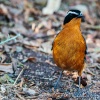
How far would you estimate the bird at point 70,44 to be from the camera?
5.58 meters

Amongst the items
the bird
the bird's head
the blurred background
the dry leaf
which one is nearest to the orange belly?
the bird

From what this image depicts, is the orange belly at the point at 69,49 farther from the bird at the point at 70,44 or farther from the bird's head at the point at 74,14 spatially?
the bird's head at the point at 74,14

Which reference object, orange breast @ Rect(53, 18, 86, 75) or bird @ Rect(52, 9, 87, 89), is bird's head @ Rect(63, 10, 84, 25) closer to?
bird @ Rect(52, 9, 87, 89)

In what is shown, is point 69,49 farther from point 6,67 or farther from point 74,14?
point 6,67

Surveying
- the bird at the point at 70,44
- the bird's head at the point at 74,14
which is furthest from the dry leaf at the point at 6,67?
the bird's head at the point at 74,14

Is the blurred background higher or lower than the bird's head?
lower

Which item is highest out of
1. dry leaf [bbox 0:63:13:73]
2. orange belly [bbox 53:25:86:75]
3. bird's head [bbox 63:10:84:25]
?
bird's head [bbox 63:10:84:25]

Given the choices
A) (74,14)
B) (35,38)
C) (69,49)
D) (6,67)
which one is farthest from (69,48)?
(35,38)

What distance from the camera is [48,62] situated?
6.83 metres

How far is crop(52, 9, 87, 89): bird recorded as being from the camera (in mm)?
5578

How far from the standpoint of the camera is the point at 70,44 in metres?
5.57

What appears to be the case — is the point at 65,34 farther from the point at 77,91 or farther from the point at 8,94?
the point at 8,94

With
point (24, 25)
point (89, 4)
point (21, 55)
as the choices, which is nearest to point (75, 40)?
point (21, 55)

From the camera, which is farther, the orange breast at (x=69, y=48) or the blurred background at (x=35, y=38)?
the blurred background at (x=35, y=38)
